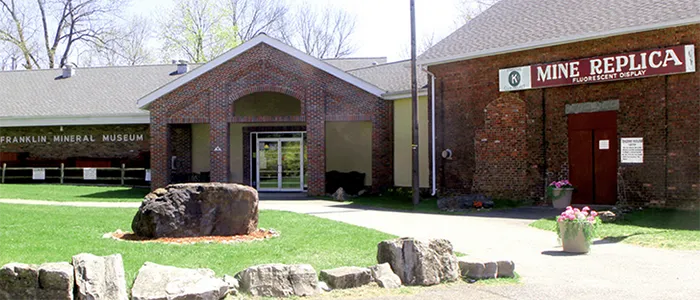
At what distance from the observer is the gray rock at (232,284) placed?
25.3ft

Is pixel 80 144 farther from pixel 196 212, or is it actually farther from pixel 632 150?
pixel 632 150

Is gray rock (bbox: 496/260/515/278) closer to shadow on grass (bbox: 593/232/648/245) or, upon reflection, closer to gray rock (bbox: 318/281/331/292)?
gray rock (bbox: 318/281/331/292)

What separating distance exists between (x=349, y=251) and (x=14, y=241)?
211 inches

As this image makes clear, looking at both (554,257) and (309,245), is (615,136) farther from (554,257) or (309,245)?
(309,245)

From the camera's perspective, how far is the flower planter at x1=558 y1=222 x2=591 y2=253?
10.7 metres

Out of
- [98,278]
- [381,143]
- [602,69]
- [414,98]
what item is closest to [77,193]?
[381,143]

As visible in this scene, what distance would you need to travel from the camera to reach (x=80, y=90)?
1294 inches

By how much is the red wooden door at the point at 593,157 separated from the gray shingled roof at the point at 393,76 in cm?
634

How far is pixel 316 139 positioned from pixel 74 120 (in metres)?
12.6

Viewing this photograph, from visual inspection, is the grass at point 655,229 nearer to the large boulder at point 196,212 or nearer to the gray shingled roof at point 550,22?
the gray shingled roof at point 550,22

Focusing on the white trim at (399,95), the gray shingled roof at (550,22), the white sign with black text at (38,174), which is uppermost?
the gray shingled roof at (550,22)

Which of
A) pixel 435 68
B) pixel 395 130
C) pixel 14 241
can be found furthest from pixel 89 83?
pixel 14 241

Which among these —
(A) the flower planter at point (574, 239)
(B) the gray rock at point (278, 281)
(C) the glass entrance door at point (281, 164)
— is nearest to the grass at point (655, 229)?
(A) the flower planter at point (574, 239)

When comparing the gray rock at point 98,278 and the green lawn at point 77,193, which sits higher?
the green lawn at point 77,193
